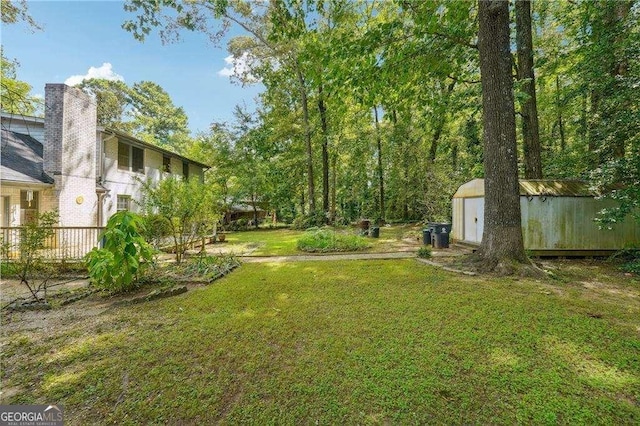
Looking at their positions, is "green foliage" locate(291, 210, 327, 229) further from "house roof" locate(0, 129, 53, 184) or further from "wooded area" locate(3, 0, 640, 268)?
"house roof" locate(0, 129, 53, 184)

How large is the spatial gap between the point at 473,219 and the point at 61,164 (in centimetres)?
1434

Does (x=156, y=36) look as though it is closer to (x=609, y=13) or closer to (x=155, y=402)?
(x=155, y=402)

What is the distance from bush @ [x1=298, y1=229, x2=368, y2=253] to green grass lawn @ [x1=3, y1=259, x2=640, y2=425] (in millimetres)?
5052

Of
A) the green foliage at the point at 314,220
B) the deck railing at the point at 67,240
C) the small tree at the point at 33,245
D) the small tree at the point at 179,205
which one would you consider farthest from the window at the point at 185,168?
the small tree at the point at 33,245

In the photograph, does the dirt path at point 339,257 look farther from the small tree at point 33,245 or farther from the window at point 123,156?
the window at point 123,156

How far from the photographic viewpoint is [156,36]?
7.30 metres

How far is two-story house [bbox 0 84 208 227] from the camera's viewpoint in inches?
348

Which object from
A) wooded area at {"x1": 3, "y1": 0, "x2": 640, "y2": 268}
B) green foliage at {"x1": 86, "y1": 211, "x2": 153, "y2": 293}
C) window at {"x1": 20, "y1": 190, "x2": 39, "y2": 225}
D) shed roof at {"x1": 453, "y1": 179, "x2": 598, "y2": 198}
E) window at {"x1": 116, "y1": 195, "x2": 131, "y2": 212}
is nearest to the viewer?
green foliage at {"x1": 86, "y1": 211, "x2": 153, "y2": 293}

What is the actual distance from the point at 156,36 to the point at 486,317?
31.7ft

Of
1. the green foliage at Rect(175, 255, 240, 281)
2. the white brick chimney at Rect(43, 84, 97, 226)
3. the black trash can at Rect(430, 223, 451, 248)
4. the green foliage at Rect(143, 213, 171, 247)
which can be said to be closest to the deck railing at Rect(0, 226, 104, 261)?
the green foliage at Rect(143, 213, 171, 247)

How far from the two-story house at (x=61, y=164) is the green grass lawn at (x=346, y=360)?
654 centimetres

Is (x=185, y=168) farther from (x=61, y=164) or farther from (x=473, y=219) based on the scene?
(x=473, y=219)

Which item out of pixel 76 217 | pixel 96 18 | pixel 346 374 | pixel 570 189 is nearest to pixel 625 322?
pixel 346 374

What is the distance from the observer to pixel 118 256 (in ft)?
15.5
